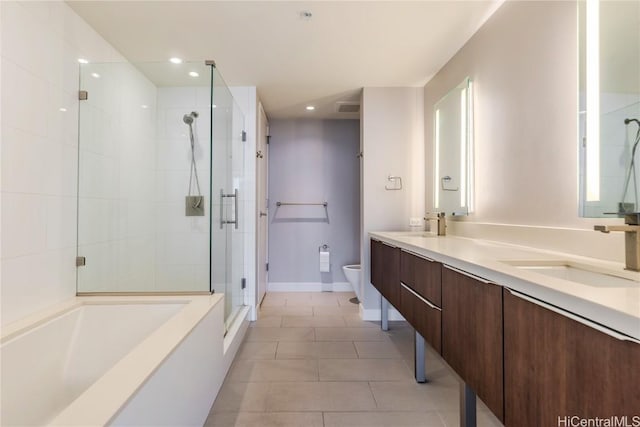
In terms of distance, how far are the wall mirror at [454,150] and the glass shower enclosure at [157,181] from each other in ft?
5.90

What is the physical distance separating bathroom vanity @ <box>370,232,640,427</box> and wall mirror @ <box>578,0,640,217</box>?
0.26 m

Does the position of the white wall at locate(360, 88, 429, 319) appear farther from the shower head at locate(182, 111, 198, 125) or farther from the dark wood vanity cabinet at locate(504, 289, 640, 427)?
the dark wood vanity cabinet at locate(504, 289, 640, 427)

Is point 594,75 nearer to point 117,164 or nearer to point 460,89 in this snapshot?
point 460,89

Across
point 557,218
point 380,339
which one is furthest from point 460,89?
point 380,339

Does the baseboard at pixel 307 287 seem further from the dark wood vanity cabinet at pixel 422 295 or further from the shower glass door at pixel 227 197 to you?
the dark wood vanity cabinet at pixel 422 295

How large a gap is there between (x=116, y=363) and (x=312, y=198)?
9.74 ft

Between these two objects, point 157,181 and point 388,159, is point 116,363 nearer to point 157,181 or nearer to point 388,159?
point 157,181

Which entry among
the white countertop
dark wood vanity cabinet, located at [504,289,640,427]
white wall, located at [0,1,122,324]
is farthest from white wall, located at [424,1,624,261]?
white wall, located at [0,1,122,324]

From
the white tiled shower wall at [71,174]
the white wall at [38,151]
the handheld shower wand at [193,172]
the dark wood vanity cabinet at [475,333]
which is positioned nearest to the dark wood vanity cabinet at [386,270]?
the dark wood vanity cabinet at [475,333]

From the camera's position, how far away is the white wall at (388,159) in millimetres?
2904

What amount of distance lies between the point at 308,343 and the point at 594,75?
2.30m

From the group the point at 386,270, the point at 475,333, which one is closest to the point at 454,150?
the point at 386,270

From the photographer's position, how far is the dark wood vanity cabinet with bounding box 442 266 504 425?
0.92m

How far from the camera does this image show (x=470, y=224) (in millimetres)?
2096
